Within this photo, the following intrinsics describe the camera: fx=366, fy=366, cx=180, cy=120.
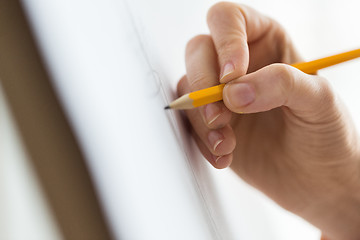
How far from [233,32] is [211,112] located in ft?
0.30

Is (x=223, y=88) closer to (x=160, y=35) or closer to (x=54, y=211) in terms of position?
(x=160, y=35)

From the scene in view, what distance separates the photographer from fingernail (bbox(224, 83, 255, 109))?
0.90ft

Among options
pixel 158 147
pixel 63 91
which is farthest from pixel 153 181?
pixel 63 91

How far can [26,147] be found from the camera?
14.2 inches

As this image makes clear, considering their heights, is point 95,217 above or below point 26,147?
below

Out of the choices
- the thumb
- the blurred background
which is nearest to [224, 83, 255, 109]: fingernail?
the thumb

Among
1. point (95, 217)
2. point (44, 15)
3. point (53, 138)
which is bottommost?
point (95, 217)

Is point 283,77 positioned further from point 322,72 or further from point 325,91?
point 322,72

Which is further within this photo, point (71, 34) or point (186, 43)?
point (186, 43)

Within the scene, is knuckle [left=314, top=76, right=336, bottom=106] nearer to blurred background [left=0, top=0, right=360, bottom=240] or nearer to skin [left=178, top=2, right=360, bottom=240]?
skin [left=178, top=2, right=360, bottom=240]

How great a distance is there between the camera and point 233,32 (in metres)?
0.36

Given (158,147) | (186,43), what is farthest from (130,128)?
(186,43)

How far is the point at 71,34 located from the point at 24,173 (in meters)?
0.14

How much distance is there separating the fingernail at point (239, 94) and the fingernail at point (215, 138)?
69mm
